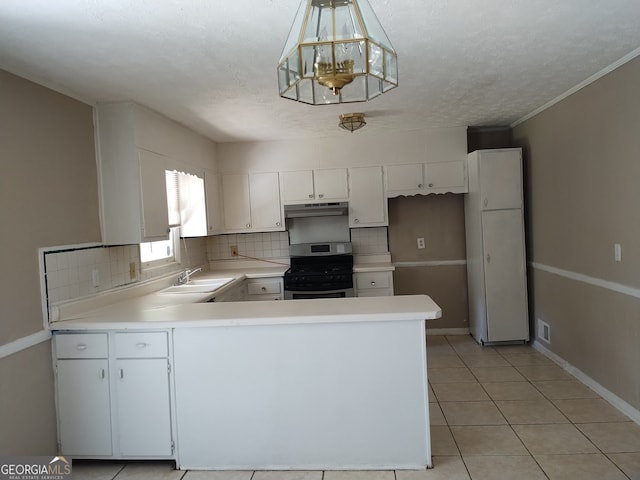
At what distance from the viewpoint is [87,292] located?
2.89m

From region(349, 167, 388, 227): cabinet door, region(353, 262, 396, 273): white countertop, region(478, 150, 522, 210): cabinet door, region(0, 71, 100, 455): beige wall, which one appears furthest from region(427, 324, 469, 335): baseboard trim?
region(0, 71, 100, 455): beige wall

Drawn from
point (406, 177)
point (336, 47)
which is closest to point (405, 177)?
point (406, 177)

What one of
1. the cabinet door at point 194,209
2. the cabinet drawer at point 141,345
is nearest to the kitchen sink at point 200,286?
the cabinet door at point 194,209

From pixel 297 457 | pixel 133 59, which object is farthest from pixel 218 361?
pixel 133 59

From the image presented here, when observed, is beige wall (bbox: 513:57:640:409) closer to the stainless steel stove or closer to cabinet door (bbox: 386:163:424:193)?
cabinet door (bbox: 386:163:424:193)

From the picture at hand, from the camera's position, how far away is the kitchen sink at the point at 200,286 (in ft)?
12.0

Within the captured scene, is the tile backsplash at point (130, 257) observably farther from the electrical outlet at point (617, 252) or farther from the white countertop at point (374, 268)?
the electrical outlet at point (617, 252)

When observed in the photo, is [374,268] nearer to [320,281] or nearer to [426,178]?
[320,281]

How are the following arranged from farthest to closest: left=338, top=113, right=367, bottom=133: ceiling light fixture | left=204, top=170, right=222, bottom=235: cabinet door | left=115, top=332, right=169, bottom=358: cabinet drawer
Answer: left=204, top=170, right=222, bottom=235: cabinet door, left=338, top=113, right=367, bottom=133: ceiling light fixture, left=115, top=332, right=169, bottom=358: cabinet drawer

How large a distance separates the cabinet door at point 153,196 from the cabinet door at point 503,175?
115 inches

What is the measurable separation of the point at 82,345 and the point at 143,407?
501mm

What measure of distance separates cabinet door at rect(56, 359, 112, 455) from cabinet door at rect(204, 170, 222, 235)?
1992 millimetres

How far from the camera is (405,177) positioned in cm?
468

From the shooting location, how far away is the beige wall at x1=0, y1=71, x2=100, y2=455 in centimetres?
228
